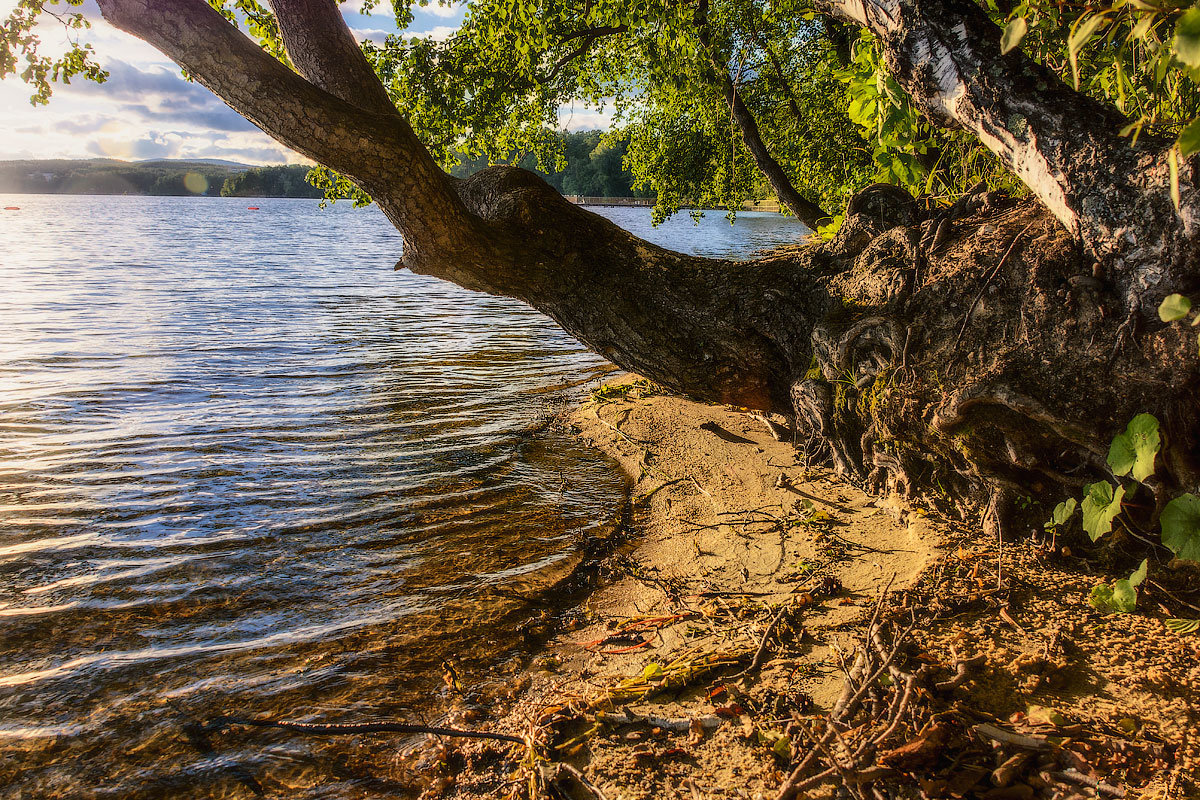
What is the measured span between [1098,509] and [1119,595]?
1.16ft

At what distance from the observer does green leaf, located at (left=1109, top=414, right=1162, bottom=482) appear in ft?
7.75

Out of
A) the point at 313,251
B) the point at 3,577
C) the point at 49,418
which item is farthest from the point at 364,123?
the point at 313,251

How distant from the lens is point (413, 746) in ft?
9.75

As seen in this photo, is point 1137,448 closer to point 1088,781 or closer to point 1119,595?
point 1119,595

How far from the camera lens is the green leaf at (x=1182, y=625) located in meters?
2.53

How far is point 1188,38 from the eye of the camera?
1.53m

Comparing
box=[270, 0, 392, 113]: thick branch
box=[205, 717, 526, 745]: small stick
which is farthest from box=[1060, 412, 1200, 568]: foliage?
box=[270, 0, 392, 113]: thick branch

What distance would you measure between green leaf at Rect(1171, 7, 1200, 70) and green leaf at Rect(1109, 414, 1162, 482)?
4.41 feet

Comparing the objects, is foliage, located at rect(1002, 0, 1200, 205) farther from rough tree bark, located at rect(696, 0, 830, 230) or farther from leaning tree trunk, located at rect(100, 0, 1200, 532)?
rough tree bark, located at rect(696, 0, 830, 230)

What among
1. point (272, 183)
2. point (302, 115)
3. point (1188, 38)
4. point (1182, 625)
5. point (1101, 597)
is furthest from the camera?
point (272, 183)

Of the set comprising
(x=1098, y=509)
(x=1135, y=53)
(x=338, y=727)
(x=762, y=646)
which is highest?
(x=1135, y=53)

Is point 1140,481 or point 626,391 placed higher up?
point 1140,481

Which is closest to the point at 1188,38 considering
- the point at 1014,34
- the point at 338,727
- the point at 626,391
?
the point at 1014,34

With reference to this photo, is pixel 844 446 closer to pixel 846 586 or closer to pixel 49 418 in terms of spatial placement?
pixel 846 586
